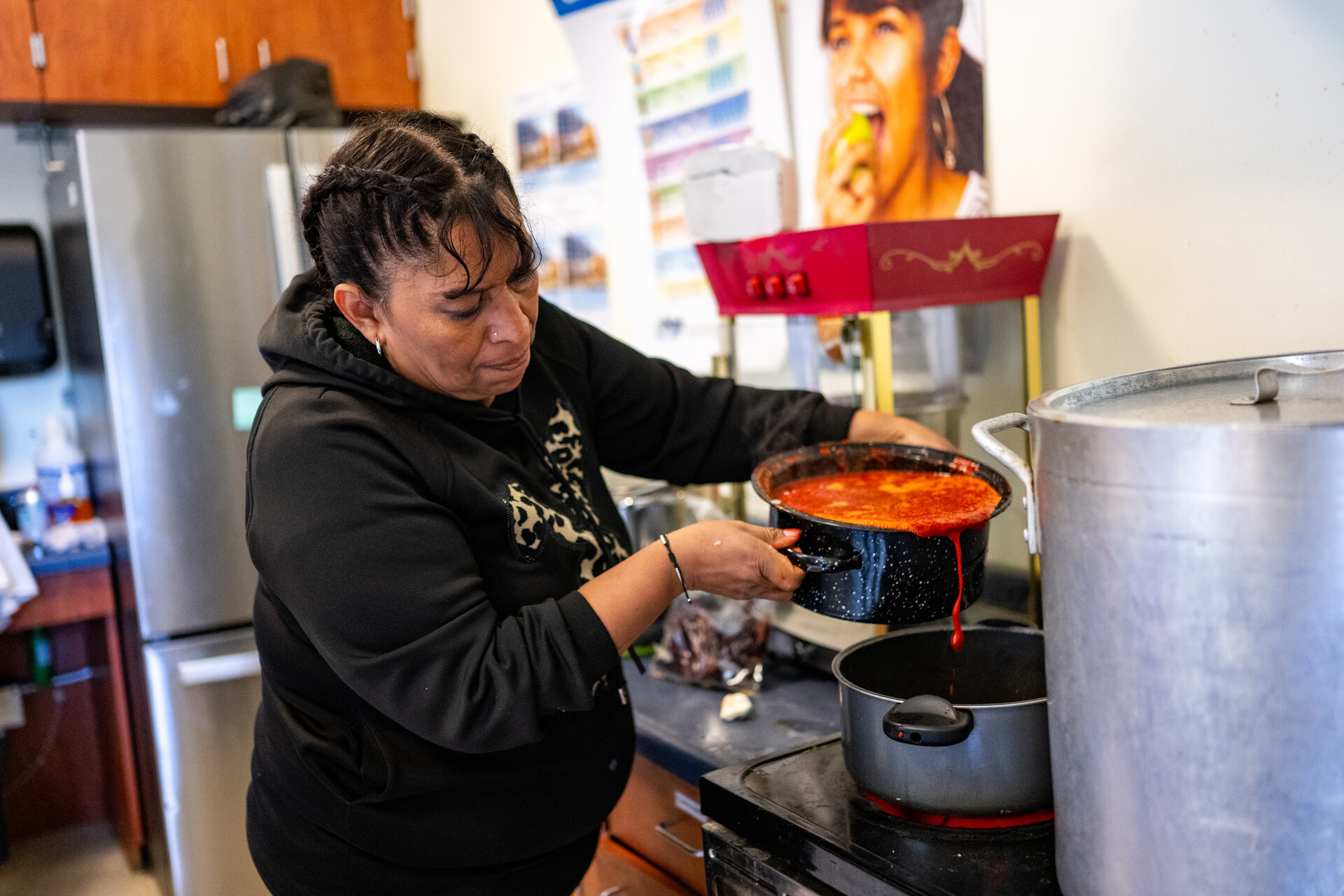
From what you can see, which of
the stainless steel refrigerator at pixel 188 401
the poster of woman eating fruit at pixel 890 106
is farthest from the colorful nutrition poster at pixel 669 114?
the stainless steel refrigerator at pixel 188 401

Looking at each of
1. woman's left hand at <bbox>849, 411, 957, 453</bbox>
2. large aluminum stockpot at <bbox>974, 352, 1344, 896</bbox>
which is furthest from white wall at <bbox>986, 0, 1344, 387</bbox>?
large aluminum stockpot at <bbox>974, 352, 1344, 896</bbox>

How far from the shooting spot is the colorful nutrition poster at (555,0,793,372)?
84.0 inches

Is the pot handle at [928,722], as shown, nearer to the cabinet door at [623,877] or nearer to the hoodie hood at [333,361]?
the hoodie hood at [333,361]

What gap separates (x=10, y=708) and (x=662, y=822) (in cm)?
235

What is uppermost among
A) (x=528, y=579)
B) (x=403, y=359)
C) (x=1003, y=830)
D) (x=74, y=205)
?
(x=74, y=205)

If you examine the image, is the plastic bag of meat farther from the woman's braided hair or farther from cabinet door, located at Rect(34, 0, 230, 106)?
cabinet door, located at Rect(34, 0, 230, 106)

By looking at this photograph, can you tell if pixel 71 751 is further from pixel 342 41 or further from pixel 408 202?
pixel 408 202

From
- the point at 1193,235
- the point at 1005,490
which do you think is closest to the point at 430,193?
the point at 1005,490

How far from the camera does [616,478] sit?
2762 mm

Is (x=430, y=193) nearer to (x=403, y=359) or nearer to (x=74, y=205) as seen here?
(x=403, y=359)

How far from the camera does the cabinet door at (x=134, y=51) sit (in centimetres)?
277

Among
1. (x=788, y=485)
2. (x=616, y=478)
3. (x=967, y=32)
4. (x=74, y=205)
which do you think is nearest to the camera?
(x=788, y=485)

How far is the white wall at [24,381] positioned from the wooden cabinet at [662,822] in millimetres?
2260

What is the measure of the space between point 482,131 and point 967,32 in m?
1.72
